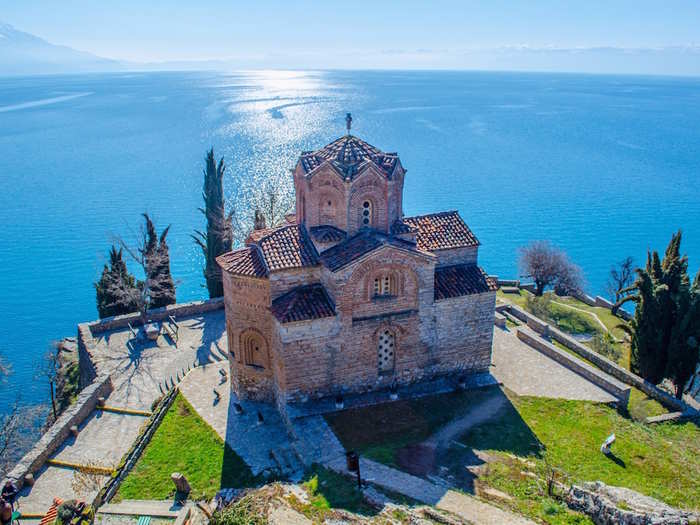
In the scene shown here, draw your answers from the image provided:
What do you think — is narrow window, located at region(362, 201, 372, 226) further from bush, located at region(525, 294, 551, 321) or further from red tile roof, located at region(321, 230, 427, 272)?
bush, located at region(525, 294, 551, 321)

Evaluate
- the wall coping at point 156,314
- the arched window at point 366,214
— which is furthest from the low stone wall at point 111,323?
the arched window at point 366,214

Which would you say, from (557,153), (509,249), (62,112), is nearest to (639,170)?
(557,153)

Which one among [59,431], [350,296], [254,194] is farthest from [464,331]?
[254,194]

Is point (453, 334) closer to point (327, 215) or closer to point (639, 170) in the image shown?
point (327, 215)

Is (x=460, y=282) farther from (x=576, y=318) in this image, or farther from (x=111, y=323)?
(x=111, y=323)

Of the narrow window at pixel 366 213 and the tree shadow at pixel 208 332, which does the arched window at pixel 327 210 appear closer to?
the narrow window at pixel 366 213
